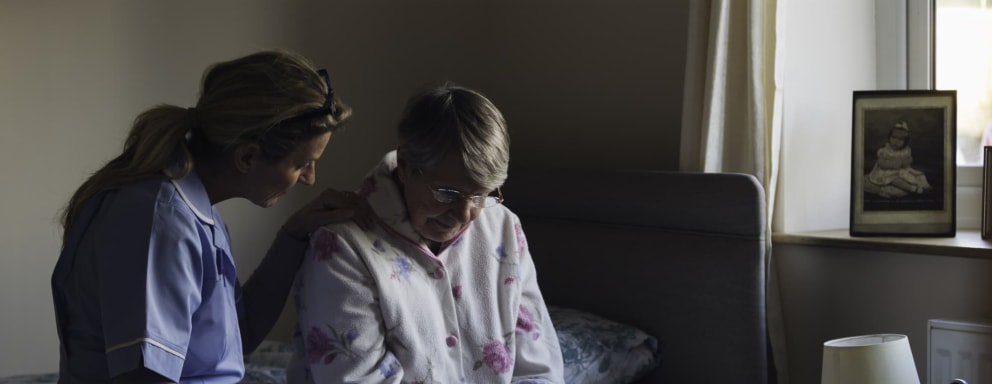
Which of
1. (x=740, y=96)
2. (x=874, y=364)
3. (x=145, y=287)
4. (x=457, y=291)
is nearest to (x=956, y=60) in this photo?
(x=740, y=96)

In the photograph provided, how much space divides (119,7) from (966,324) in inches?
85.6

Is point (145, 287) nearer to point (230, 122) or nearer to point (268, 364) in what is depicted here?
point (230, 122)

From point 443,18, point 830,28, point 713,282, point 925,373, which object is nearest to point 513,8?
point 443,18

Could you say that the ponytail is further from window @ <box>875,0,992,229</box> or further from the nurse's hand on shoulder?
window @ <box>875,0,992,229</box>

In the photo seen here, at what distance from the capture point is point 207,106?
1526 millimetres

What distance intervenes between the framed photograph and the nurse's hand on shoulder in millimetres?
1229

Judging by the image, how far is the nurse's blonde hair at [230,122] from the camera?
148 centimetres

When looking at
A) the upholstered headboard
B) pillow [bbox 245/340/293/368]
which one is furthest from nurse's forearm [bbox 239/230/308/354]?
the upholstered headboard

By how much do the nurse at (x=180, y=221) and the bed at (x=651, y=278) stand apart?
2.72 ft

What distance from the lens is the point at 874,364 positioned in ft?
5.94

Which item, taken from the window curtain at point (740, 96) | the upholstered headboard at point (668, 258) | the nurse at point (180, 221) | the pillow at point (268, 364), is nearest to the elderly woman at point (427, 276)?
the nurse at point (180, 221)

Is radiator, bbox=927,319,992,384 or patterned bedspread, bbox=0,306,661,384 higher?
radiator, bbox=927,319,992,384

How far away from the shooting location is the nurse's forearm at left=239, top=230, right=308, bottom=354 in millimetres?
1833

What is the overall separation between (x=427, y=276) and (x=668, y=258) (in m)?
0.85
